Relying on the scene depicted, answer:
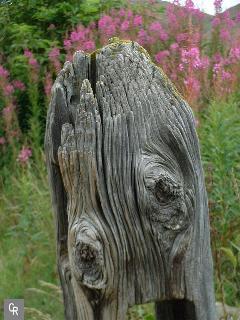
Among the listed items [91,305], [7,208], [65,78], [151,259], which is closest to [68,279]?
[91,305]

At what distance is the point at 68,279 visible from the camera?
2.27 metres

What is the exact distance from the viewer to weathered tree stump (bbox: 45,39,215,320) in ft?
6.95

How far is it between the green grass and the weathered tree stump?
1691 millimetres

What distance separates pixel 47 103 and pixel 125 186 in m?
5.41

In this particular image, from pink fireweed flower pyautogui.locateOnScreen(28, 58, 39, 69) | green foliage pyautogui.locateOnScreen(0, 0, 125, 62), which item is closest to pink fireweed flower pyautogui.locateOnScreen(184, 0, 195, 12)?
pink fireweed flower pyautogui.locateOnScreen(28, 58, 39, 69)

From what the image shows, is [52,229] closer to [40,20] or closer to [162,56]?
[162,56]

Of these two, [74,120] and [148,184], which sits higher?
[74,120]

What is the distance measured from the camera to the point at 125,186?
2127 mm

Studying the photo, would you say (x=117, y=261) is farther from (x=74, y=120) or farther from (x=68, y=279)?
(x=74, y=120)

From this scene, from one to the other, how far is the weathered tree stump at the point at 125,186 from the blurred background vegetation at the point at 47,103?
1.65 metres

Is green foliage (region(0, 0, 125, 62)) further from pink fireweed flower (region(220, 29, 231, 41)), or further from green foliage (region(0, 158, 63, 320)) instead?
green foliage (region(0, 158, 63, 320))

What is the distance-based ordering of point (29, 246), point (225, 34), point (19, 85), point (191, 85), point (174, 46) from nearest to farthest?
1. point (191, 85)
2. point (29, 246)
3. point (174, 46)
4. point (225, 34)
5. point (19, 85)

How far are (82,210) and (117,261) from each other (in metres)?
0.18

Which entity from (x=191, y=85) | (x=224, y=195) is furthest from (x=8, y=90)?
(x=224, y=195)
